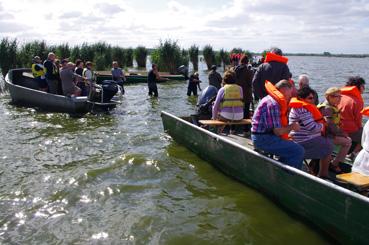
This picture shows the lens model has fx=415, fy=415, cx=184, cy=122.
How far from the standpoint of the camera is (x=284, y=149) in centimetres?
532

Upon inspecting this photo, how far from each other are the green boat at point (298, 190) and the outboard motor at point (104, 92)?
590 cm

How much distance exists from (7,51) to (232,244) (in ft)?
57.3

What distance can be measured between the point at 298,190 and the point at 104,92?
8.92 meters

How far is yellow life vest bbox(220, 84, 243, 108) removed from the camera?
7.39 m

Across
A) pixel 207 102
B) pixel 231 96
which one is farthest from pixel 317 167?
pixel 207 102

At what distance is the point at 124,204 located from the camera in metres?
5.72

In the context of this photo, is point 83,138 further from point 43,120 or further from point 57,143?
point 43,120

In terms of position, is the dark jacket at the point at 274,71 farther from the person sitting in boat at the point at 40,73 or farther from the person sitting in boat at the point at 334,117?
the person sitting in boat at the point at 40,73

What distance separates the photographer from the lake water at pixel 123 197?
4781mm

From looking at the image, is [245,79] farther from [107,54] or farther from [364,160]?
[107,54]

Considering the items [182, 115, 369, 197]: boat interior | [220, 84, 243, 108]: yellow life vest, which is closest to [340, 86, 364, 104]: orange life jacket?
[182, 115, 369, 197]: boat interior

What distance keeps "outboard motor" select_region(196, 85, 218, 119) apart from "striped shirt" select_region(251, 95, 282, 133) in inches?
131

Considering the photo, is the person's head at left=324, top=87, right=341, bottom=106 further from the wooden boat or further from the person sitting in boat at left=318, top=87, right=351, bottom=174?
the wooden boat

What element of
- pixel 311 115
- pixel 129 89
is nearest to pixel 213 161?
pixel 311 115
